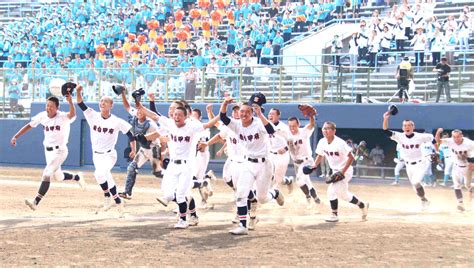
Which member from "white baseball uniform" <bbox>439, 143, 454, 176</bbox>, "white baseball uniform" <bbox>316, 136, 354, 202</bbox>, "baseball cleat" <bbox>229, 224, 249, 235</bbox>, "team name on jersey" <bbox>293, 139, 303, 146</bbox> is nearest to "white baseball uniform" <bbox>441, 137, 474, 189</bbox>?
"team name on jersey" <bbox>293, 139, 303, 146</bbox>

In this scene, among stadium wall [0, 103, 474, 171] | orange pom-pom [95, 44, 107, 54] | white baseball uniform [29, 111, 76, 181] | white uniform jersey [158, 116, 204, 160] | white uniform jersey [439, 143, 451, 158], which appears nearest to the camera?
white uniform jersey [158, 116, 204, 160]

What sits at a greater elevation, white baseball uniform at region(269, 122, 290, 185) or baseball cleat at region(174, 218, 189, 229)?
white baseball uniform at region(269, 122, 290, 185)

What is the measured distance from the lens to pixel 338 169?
15641 millimetres

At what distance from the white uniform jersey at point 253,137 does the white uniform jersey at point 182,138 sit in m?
0.69

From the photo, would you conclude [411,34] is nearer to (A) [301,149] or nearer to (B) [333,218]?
(A) [301,149]

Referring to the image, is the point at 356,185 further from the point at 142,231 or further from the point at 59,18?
the point at 59,18

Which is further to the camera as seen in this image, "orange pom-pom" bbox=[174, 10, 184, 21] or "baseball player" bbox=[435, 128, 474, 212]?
"orange pom-pom" bbox=[174, 10, 184, 21]

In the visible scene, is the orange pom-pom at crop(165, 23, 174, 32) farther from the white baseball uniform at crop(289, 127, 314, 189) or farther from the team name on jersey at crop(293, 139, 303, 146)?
the team name on jersey at crop(293, 139, 303, 146)

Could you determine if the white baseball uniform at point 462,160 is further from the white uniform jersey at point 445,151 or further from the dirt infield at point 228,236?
the white uniform jersey at point 445,151

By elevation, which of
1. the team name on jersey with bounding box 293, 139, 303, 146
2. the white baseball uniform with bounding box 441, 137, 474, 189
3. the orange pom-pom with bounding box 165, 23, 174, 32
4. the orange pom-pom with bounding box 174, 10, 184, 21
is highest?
the orange pom-pom with bounding box 174, 10, 184, 21

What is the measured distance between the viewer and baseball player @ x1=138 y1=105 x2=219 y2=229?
13.6 meters

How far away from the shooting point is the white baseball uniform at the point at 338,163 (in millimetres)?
15297

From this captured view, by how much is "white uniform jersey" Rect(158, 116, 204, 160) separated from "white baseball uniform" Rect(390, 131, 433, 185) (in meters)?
Answer: 5.85

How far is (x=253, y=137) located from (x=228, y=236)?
1565 mm
